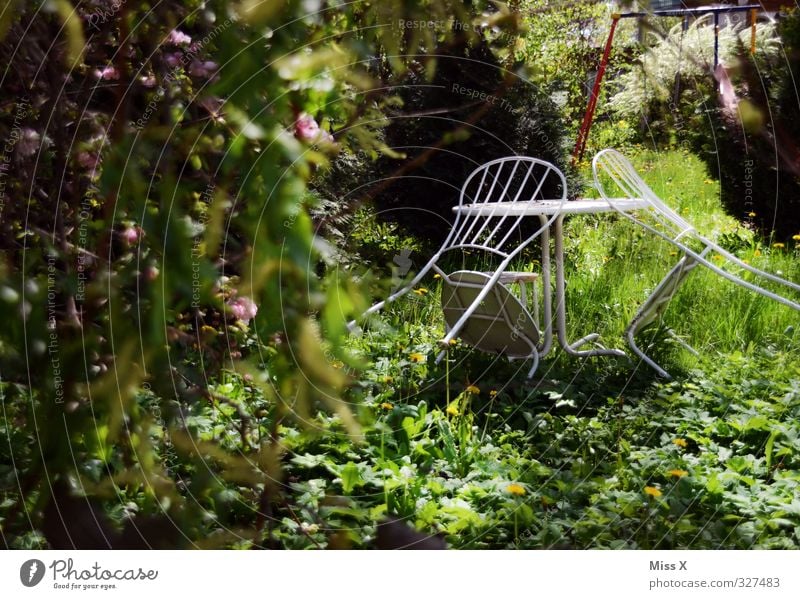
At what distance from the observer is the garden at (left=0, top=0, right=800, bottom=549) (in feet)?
3.03

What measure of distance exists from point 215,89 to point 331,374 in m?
0.29

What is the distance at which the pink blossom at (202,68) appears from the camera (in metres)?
1.16

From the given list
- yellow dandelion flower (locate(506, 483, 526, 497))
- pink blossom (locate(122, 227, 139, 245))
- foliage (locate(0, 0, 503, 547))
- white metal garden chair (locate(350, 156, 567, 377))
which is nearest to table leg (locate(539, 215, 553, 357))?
white metal garden chair (locate(350, 156, 567, 377))

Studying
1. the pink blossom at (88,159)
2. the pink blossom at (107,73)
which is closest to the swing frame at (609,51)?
the pink blossom at (107,73)

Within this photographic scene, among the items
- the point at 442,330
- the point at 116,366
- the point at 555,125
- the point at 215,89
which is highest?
the point at 555,125

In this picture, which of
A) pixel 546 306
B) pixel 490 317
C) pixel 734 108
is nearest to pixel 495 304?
pixel 490 317

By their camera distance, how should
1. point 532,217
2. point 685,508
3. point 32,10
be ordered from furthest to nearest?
point 532,217 < point 685,508 < point 32,10

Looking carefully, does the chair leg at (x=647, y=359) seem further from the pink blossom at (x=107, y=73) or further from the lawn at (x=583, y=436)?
the pink blossom at (x=107, y=73)

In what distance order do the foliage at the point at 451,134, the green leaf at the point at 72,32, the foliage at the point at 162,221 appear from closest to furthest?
the foliage at the point at 162,221
the green leaf at the point at 72,32
the foliage at the point at 451,134

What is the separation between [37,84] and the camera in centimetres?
129

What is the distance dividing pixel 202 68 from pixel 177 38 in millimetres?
65
